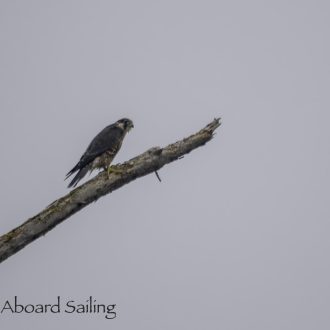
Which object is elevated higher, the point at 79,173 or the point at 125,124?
the point at 125,124

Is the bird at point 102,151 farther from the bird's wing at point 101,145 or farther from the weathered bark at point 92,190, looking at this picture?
the weathered bark at point 92,190

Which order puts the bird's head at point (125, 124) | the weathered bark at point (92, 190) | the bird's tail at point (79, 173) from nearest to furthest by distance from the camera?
the weathered bark at point (92, 190) < the bird's tail at point (79, 173) < the bird's head at point (125, 124)

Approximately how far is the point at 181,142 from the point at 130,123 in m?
3.79

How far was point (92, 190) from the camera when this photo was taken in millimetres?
5910

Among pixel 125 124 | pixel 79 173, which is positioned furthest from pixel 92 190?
pixel 125 124

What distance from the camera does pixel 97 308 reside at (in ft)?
31.3

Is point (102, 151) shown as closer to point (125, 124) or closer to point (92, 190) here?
point (125, 124)

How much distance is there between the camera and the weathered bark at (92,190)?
5.12 metres

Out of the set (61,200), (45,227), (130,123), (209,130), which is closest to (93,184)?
(61,200)

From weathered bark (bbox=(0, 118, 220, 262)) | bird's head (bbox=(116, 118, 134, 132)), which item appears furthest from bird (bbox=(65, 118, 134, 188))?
weathered bark (bbox=(0, 118, 220, 262))

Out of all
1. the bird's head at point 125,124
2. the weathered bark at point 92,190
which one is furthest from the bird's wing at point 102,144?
the weathered bark at point 92,190

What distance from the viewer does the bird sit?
330 inches

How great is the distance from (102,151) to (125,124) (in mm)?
1365

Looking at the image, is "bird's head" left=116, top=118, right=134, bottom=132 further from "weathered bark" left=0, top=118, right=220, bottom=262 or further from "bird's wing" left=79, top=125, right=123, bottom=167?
"weathered bark" left=0, top=118, right=220, bottom=262
